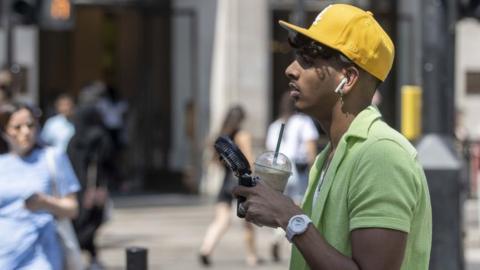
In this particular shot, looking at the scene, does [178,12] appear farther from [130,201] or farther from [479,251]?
[479,251]

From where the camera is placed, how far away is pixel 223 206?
40.8 ft

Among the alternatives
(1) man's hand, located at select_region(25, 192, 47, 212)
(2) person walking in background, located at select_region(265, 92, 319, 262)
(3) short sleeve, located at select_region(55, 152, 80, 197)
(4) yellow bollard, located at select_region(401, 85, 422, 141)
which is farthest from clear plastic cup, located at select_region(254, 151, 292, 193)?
(2) person walking in background, located at select_region(265, 92, 319, 262)

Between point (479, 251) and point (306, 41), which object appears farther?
point (479, 251)

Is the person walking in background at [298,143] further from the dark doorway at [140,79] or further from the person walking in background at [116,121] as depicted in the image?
the person walking in background at [116,121]

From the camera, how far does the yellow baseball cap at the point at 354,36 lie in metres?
3.10

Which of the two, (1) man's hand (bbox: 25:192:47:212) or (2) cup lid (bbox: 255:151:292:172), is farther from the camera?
(1) man's hand (bbox: 25:192:47:212)

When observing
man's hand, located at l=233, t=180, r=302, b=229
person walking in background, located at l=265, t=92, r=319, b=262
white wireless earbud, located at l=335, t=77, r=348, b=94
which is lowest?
person walking in background, located at l=265, t=92, r=319, b=262

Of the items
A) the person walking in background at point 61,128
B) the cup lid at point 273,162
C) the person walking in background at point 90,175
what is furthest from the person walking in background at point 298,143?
the cup lid at point 273,162

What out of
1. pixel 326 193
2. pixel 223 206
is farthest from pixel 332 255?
pixel 223 206

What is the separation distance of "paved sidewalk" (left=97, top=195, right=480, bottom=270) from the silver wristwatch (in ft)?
29.2

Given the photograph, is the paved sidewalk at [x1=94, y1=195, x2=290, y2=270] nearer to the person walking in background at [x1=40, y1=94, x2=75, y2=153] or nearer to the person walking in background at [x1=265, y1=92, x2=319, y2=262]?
the person walking in background at [x1=265, y1=92, x2=319, y2=262]

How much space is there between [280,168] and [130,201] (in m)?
16.2

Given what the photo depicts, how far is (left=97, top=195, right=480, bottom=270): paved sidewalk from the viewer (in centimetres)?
1258

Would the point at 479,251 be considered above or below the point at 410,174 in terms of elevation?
below
